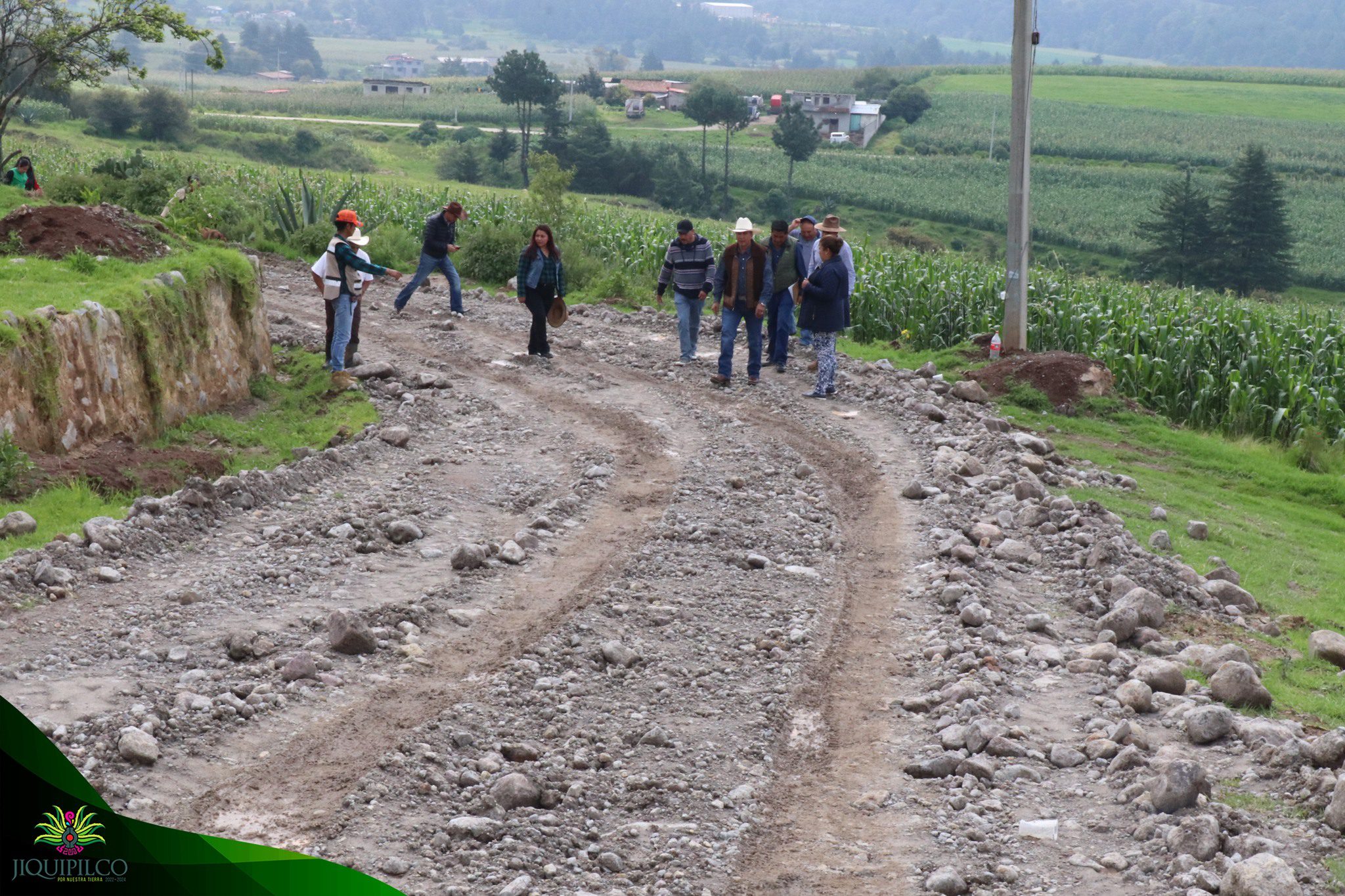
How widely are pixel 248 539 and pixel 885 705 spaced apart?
4.84 meters

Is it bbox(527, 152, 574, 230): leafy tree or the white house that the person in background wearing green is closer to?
bbox(527, 152, 574, 230): leafy tree

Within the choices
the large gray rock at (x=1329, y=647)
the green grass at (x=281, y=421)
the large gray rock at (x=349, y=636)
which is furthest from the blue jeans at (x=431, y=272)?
the large gray rock at (x=1329, y=647)

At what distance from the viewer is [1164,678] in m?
7.14

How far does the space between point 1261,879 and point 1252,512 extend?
880 centimetres

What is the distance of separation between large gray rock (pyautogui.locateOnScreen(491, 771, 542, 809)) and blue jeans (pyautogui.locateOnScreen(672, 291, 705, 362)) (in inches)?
444

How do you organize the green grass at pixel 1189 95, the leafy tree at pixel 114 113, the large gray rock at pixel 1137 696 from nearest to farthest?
the large gray rock at pixel 1137 696 < the leafy tree at pixel 114 113 < the green grass at pixel 1189 95

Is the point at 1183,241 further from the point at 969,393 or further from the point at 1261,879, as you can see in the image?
the point at 1261,879

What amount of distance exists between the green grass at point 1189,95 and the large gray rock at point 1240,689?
485 feet

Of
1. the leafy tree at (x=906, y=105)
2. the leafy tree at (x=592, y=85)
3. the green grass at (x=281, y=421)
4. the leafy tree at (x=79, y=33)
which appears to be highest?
the leafy tree at (x=592, y=85)

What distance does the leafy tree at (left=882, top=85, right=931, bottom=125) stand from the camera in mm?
140000

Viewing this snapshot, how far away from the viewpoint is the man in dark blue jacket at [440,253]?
1908cm

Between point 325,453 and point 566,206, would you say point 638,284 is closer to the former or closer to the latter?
point 566,206

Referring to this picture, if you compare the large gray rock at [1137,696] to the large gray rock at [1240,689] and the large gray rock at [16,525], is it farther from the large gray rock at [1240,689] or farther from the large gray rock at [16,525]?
the large gray rock at [16,525]

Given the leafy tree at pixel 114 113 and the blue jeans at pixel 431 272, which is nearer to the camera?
the blue jeans at pixel 431 272
